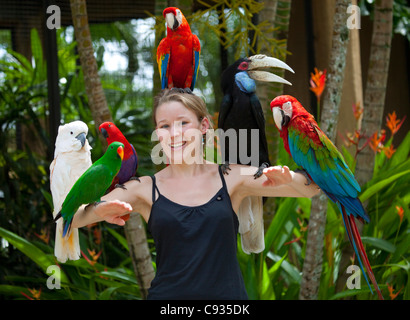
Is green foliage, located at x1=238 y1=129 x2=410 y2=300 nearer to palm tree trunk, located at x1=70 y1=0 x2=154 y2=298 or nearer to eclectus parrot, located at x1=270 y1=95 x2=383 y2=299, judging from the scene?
palm tree trunk, located at x1=70 y1=0 x2=154 y2=298

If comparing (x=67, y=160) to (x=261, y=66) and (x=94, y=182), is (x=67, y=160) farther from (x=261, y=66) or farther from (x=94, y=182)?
(x=261, y=66)

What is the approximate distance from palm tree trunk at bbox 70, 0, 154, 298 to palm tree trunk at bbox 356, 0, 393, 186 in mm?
1125

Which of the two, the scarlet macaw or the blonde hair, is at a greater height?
the blonde hair

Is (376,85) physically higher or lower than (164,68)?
lower

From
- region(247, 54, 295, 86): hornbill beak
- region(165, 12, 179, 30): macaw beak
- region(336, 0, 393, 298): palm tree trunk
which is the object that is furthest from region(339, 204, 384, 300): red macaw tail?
region(336, 0, 393, 298): palm tree trunk

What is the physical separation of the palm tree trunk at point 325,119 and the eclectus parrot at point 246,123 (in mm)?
811

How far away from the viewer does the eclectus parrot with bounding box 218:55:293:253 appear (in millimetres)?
1485

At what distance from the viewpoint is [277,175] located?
128 centimetres

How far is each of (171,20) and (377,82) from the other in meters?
1.50

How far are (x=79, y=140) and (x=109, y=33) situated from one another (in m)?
2.10

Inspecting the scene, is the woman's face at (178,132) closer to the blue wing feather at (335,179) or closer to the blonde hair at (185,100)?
the blonde hair at (185,100)

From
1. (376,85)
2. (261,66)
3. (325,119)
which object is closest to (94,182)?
(261,66)

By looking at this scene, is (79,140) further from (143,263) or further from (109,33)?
(109,33)

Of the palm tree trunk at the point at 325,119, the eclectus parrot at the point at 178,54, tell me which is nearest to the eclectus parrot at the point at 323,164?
the eclectus parrot at the point at 178,54
